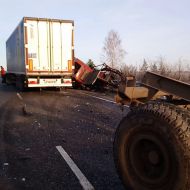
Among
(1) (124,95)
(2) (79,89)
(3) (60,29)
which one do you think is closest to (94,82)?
(2) (79,89)

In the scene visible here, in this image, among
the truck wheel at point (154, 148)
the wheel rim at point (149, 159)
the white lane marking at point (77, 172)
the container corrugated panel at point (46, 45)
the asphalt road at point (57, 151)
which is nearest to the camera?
the truck wheel at point (154, 148)

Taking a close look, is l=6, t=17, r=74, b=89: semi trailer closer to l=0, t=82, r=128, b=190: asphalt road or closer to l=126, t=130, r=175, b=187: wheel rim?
l=0, t=82, r=128, b=190: asphalt road

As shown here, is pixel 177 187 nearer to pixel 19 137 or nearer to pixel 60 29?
pixel 19 137

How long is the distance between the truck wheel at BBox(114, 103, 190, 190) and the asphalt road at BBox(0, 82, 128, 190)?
92cm

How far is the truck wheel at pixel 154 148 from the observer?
9.27 ft

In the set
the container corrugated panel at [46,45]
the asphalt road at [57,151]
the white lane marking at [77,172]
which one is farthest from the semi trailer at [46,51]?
the white lane marking at [77,172]

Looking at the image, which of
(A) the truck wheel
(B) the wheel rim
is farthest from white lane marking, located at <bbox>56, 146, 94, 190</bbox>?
(B) the wheel rim

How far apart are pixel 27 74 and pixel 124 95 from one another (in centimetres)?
1358

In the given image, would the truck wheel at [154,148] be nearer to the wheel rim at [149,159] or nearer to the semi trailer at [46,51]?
the wheel rim at [149,159]

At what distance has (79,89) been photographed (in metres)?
21.2

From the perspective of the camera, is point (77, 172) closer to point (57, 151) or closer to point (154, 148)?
point (57, 151)

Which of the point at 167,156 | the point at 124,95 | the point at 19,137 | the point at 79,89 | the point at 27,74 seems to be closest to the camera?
the point at 167,156

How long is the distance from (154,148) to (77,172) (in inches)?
74.4

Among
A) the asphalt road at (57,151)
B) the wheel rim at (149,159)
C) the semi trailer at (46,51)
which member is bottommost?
the asphalt road at (57,151)
